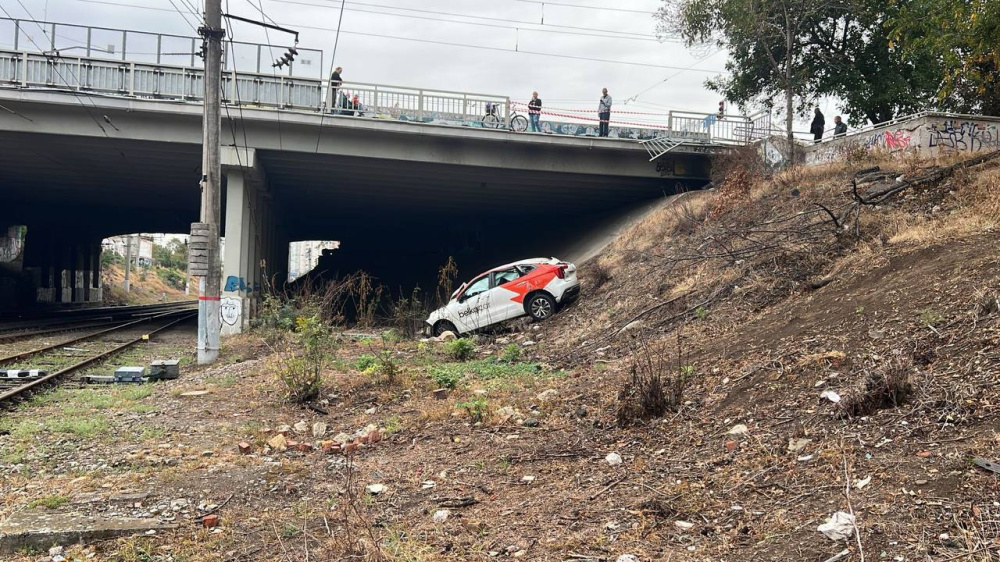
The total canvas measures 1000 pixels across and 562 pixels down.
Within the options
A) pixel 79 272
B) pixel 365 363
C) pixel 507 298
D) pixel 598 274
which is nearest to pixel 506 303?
pixel 507 298

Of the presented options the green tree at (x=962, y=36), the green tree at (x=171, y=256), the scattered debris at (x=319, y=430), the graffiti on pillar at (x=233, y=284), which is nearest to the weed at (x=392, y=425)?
the scattered debris at (x=319, y=430)

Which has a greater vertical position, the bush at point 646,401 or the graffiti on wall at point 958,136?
the graffiti on wall at point 958,136

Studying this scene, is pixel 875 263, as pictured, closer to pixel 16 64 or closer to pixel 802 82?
pixel 802 82

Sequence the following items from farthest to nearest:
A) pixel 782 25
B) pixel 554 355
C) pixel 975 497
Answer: pixel 782 25 → pixel 554 355 → pixel 975 497

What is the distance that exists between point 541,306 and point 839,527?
12.8 m

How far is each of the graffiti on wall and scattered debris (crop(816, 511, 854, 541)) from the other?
49.5 feet

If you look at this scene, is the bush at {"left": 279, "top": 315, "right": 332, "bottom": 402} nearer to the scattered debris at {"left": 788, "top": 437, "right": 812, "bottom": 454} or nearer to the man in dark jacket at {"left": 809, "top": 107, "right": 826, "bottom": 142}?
the scattered debris at {"left": 788, "top": 437, "right": 812, "bottom": 454}

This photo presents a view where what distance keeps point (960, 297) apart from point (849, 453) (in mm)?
3090

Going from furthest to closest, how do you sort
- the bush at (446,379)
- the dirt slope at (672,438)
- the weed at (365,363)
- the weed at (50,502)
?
the weed at (365,363) < the bush at (446,379) < the weed at (50,502) < the dirt slope at (672,438)

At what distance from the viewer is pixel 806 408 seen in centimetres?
551

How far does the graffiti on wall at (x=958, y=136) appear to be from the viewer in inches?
625

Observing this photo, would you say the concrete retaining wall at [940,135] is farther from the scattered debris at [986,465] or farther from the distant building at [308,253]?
the distant building at [308,253]

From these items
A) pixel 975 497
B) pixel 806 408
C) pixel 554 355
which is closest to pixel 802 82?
pixel 554 355

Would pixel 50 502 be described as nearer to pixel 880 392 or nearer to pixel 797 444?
pixel 797 444
